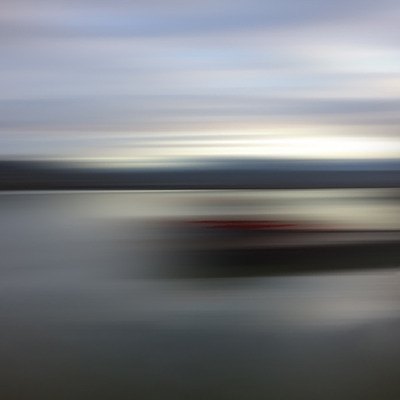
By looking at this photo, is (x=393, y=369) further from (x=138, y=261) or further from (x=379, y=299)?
(x=138, y=261)

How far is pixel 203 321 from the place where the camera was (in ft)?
11.9

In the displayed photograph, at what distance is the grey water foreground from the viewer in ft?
8.64

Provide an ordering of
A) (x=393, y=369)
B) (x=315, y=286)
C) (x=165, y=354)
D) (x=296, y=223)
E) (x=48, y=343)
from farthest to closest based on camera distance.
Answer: (x=296, y=223) → (x=315, y=286) → (x=48, y=343) → (x=165, y=354) → (x=393, y=369)

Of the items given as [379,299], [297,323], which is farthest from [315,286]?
[297,323]

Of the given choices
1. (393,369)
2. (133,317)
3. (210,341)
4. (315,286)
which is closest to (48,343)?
(133,317)

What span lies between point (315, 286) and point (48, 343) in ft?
7.68

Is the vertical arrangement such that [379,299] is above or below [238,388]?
below

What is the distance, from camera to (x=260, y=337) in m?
3.33

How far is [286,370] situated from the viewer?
2811mm

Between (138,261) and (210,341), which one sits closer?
(210,341)

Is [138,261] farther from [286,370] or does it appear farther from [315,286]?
[286,370]

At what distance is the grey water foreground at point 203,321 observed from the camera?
8.64 feet

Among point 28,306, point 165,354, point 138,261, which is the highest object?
point 165,354

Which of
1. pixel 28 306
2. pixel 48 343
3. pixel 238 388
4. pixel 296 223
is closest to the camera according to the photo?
pixel 238 388
